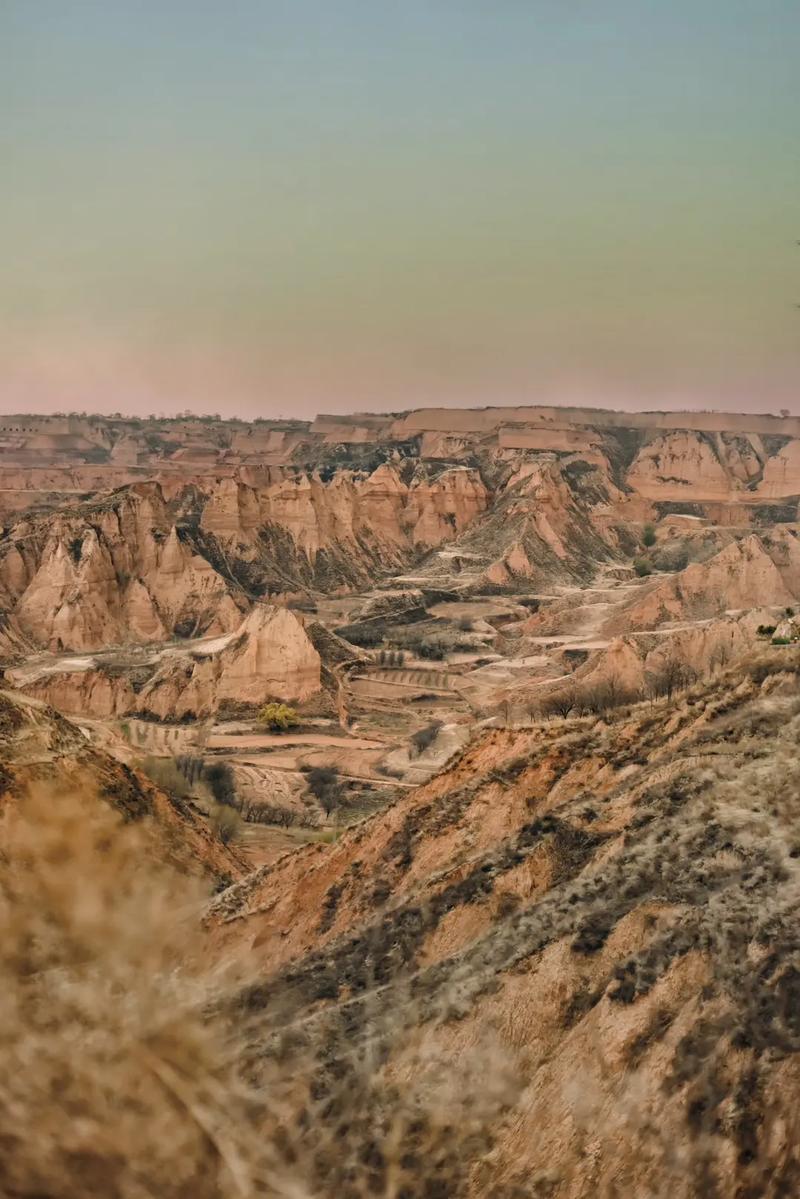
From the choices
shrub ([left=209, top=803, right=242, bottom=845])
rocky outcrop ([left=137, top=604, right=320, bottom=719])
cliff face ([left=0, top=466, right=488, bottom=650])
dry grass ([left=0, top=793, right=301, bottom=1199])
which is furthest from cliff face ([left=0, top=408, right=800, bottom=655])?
dry grass ([left=0, top=793, right=301, bottom=1199])

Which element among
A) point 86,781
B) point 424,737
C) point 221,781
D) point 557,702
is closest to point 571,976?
point 86,781

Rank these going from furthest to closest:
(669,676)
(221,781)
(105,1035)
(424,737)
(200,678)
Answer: (200,678)
(424,737)
(669,676)
(221,781)
(105,1035)

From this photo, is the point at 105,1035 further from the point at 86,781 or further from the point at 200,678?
Result: the point at 200,678

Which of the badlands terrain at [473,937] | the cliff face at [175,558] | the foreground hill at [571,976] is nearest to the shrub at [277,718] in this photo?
the badlands terrain at [473,937]

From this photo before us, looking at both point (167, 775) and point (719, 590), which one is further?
point (719, 590)

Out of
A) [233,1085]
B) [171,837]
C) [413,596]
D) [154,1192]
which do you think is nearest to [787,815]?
[233,1085]

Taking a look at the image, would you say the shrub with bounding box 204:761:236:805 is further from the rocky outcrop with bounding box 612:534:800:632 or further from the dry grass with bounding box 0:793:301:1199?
the rocky outcrop with bounding box 612:534:800:632
